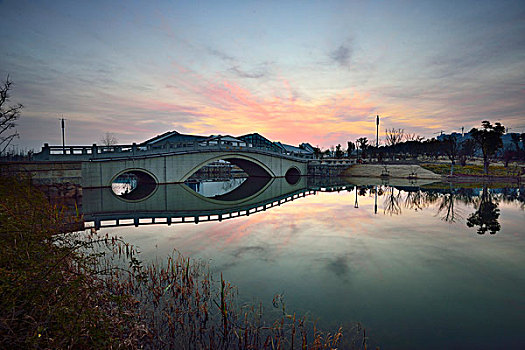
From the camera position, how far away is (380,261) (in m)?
8.10

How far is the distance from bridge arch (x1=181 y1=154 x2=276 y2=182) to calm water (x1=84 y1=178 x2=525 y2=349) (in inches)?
557

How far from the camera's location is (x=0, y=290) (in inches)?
124

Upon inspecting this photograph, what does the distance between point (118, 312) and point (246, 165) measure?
3887cm

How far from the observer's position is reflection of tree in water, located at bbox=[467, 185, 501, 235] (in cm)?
1195

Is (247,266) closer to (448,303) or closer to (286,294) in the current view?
(286,294)

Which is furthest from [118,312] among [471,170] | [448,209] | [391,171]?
[471,170]

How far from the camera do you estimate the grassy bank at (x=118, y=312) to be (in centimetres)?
334

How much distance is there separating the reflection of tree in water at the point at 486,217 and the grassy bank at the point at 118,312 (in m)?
10.5

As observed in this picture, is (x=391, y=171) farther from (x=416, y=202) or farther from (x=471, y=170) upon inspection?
(x=416, y=202)

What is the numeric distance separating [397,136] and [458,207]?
56471mm

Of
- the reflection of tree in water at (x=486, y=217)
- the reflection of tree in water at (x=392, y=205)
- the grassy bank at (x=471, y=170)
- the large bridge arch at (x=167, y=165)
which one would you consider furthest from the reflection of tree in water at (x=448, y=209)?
the large bridge arch at (x=167, y=165)

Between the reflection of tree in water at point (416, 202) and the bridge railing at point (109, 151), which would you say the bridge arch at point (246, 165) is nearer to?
the bridge railing at point (109, 151)

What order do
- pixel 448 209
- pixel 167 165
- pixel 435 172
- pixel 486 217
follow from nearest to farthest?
pixel 486 217, pixel 448 209, pixel 167 165, pixel 435 172

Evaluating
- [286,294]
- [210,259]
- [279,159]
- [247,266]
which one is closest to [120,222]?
[210,259]
